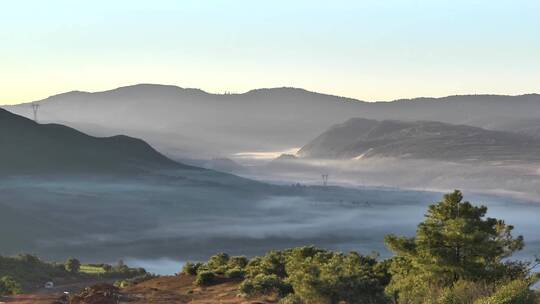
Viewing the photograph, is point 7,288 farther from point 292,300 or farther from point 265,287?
point 292,300

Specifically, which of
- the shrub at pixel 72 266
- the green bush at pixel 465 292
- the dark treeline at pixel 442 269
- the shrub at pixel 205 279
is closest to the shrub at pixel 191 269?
the shrub at pixel 205 279

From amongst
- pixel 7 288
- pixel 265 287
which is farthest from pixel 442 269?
pixel 7 288

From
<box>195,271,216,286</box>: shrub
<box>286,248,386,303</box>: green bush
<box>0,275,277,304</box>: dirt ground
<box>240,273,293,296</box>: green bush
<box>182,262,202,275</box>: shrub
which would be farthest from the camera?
<box>182,262,202,275</box>: shrub

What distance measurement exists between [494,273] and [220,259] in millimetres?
42761

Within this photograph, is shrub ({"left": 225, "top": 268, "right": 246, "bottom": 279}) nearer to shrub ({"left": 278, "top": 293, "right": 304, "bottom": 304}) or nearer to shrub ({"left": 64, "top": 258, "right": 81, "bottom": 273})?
shrub ({"left": 278, "top": 293, "right": 304, "bottom": 304})

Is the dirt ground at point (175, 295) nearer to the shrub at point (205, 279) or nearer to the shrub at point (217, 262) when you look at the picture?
the shrub at point (205, 279)

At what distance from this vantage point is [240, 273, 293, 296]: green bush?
5091cm

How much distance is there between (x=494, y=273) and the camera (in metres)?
40.8

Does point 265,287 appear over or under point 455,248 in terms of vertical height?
under

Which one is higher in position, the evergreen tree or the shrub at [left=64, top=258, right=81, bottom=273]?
the evergreen tree

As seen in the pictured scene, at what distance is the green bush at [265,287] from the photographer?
50906 millimetres

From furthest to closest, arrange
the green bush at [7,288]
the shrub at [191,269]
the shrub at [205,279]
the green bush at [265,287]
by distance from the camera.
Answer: the green bush at [7,288] < the shrub at [191,269] < the shrub at [205,279] < the green bush at [265,287]

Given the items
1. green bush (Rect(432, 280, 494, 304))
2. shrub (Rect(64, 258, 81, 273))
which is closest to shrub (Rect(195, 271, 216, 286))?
green bush (Rect(432, 280, 494, 304))

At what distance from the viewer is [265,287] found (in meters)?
51.4
